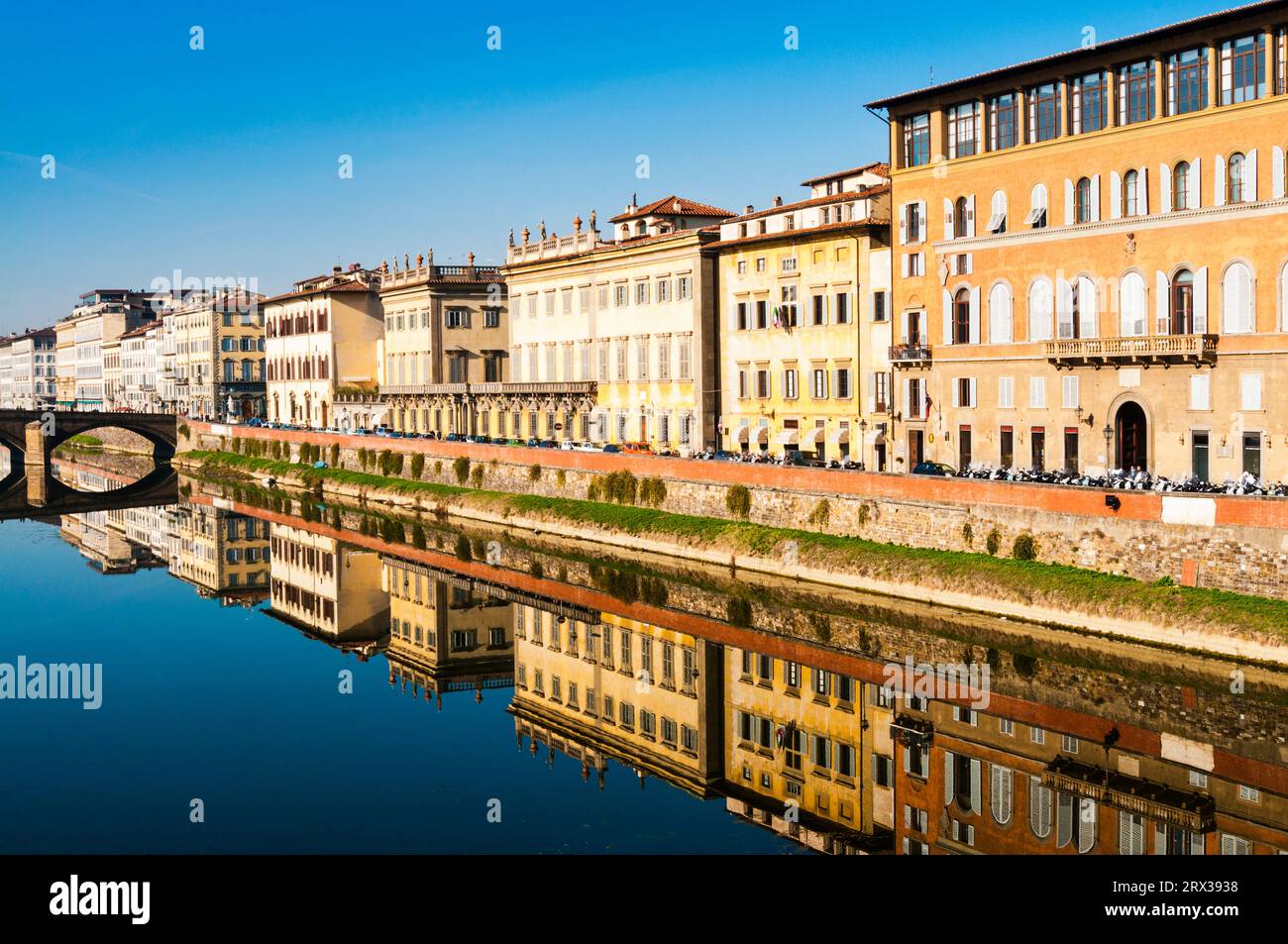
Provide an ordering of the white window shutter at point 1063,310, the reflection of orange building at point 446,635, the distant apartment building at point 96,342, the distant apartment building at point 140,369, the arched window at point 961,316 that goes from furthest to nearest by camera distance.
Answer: the distant apartment building at point 96,342, the distant apartment building at point 140,369, the arched window at point 961,316, the white window shutter at point 1063,310, the reflection of orange building at point 446,635

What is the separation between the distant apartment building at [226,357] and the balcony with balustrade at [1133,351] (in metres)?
93.4

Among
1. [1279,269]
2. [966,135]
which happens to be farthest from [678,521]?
[1279,269]

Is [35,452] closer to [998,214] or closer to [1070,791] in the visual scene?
[998,214]

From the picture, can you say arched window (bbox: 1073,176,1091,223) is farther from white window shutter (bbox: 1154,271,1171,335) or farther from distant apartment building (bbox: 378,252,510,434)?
distant apartment building (bbox: 378,252,510,434)

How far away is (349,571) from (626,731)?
21.6 meters

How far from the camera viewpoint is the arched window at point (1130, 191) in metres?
37.3

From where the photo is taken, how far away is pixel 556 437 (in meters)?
66.6

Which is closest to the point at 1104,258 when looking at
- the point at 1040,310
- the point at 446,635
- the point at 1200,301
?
the point at 1040,310

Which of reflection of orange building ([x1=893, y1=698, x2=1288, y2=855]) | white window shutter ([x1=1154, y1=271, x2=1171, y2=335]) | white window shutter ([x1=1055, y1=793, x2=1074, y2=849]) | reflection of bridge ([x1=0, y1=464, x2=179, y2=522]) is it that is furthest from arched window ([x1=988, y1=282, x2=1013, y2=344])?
reflection of bridge ([x1=0, y1=464, x2=179, y2=522])

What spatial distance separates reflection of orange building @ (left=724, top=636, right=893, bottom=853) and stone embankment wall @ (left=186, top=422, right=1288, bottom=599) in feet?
24.7

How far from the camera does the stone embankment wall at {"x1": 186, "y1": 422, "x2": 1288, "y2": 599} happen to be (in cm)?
2836

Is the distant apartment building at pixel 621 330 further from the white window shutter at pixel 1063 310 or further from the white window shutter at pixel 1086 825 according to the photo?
the white window shutter at pixel 1086 825

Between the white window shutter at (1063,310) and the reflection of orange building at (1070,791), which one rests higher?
the white window shutter at (1063,310)

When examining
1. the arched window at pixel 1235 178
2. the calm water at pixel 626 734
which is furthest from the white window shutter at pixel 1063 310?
the calm water at pixel 626 734
